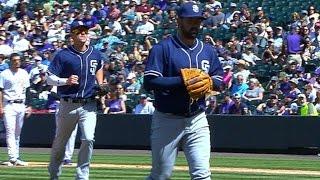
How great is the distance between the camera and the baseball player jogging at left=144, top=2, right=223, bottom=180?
8.26 metres

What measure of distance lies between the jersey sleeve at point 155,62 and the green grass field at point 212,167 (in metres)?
5.12

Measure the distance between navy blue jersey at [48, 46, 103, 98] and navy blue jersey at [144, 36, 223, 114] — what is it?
11.5 ft

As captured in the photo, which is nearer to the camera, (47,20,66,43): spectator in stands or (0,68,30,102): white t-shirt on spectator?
(0,68,30,102): white t-shirt on spectator

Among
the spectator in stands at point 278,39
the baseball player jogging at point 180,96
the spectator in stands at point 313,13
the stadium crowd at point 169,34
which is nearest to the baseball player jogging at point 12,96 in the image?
the stadium crowd at point 169,34

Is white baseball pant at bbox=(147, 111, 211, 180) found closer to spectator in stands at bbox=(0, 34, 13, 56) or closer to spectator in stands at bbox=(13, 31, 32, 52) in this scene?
spectator in stands at bbox=(0, 34, 13, 56)

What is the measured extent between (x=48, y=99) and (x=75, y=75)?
12194mm

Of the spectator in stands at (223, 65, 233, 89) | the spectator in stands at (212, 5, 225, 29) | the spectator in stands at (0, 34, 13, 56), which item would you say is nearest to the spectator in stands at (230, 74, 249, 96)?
the spectator in stands at (223, 65, 233, 89)

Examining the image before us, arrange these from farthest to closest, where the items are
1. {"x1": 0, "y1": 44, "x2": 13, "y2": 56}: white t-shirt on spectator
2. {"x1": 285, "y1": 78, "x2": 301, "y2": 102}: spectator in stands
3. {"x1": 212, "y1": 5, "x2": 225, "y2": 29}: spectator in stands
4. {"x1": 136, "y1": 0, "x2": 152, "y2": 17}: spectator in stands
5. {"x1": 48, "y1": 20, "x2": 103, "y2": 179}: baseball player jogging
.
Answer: {"x1": 136, "y1": 0, "x2": 152, "y2": 17}: spectator in stands
{"x1": 0, "y1": 44, "x2": 13, "y2": 56}: white t-shirt on spectator
{"x1": 212, "y1": 5, "x2": 225, "y2": 29}: spectator in stands
{"x1": 285, "y1": 78, "x2": 301, "y2": 102}: spectator in stands
{"x1": 48, "y1": 20, "x2": 103, "y2": 179}: baseball player jogging

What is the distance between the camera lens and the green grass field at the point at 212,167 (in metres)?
13.9

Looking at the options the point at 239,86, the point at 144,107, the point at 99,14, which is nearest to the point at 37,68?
the point at 99,14

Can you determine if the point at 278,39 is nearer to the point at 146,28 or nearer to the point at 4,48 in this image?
the point at 146,28

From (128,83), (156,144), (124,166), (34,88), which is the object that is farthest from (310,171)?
(34,88)

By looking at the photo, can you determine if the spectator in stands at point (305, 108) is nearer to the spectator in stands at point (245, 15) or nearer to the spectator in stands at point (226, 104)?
the spectator in stands at point (226, 104)

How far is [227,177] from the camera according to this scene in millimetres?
13766
